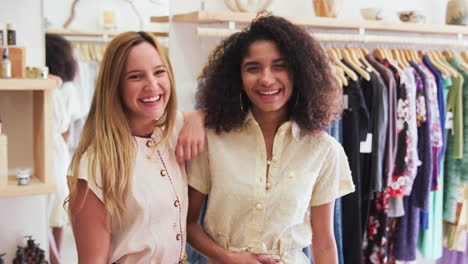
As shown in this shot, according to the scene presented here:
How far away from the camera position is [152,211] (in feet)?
4.40

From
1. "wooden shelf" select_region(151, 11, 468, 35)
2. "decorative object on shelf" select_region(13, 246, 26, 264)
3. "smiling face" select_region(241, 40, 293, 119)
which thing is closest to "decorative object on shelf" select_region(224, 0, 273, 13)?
"wooden shelf" select_region(151, 11, 468, 35)

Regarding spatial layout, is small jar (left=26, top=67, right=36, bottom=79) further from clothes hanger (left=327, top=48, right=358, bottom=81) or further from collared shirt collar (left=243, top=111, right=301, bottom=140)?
clothes hanger (left=327, top=48, right=358, bottom=81)

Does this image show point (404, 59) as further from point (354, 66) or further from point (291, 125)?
point (291, 125)

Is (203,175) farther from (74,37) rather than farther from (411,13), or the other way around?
(411,13)

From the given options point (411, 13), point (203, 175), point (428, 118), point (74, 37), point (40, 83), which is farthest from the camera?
point (411, 13)

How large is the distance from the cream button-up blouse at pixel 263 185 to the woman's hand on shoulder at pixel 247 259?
0.7 inches

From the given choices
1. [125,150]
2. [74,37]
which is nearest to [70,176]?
[125,150]

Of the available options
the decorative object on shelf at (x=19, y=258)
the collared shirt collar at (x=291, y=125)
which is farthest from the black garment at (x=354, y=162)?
the decorative object on shelf at (x=19, y=258)

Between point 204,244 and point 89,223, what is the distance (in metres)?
0.35

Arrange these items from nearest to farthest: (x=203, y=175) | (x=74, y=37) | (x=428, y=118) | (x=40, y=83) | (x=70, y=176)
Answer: (x=70, y=176), (x=203, y=175), (x=40, y=83), (x=74, y=37), (x=428, y=118)

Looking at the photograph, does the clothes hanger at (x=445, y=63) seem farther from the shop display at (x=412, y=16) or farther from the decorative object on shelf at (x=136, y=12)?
the decorative object on shelf at (x=136, y=12)

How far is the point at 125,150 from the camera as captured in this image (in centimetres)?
132

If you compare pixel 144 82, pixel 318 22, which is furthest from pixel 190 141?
pixel 318 22

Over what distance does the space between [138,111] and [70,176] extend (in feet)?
0.80
